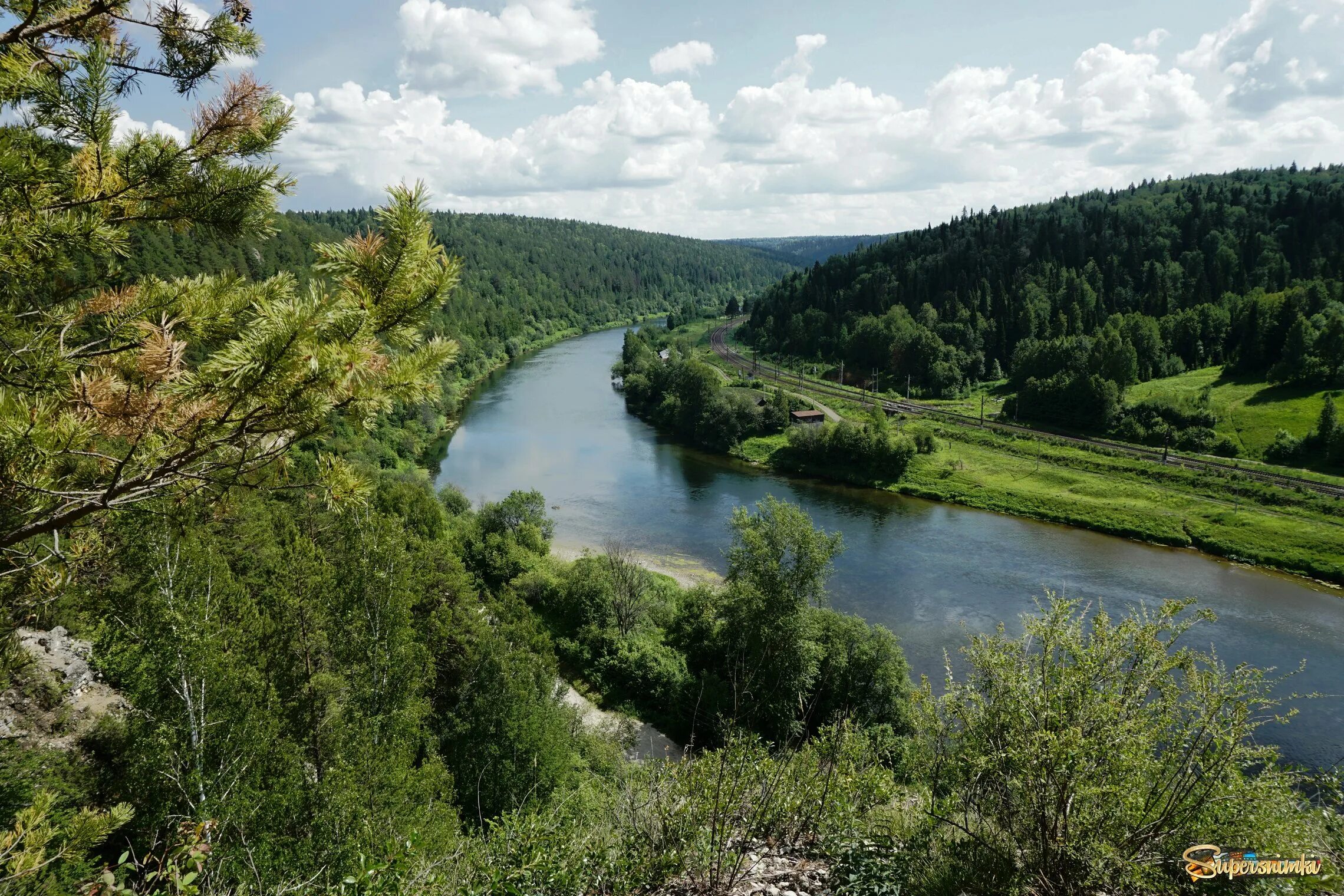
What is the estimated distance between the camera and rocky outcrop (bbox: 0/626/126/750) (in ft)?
36.7

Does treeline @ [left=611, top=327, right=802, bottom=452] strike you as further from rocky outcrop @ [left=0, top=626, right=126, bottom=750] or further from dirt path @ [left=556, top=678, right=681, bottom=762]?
rocky outcrop @ [left=0, top=626, right=126, bottom=750]

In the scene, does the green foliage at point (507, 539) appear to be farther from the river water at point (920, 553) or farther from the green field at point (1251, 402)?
the green field at point (1251, 402)

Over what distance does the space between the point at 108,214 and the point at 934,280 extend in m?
103

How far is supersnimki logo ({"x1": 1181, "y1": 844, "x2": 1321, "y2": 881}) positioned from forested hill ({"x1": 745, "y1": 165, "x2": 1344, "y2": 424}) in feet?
191

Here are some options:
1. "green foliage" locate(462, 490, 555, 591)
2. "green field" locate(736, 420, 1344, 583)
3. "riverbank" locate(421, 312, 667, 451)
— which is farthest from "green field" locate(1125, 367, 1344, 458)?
"riverbank" locate(421, 312, 667, 451)

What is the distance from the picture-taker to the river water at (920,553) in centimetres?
2577

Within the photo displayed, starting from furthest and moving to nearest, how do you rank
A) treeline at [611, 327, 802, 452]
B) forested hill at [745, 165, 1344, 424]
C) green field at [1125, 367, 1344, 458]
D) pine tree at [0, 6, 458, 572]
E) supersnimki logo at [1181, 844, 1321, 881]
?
forested hill at [745, 165, 1344, 424] < treeline at [611, 327, 802, 452] < green field at [1125, 367, 1344, 458] < supersnimki logo at [1181, 844, 1321, 881] < pine tree at [0, 6, 458, 572]

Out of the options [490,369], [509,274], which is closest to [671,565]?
[490,369]

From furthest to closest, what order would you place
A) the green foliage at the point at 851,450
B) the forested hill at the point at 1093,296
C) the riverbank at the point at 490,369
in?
1. the forested hill at the point at 1093,296
2. the riverbank at the point at 490,369
3. the green foliage at the point at 851,450

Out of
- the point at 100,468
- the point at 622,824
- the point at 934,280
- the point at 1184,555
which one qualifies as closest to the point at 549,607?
the point at 622,824

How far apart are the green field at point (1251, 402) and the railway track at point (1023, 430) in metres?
5.96

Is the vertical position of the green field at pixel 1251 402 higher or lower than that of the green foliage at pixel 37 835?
lower

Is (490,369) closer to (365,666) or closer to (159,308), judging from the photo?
(365,666)

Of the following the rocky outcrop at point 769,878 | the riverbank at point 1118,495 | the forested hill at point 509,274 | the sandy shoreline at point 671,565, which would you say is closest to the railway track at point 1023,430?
the riverbank at point 1118,495
